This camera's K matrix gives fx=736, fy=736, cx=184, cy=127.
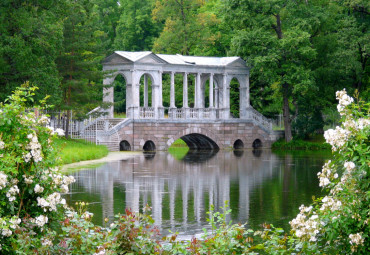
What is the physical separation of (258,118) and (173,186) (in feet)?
114

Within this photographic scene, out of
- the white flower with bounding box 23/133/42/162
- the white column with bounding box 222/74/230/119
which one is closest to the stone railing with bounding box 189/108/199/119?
the white column with bounding box 222/74/230/119

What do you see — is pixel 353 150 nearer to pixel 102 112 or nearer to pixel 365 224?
pixel 365 224

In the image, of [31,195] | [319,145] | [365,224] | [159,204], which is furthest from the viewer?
[319,145]

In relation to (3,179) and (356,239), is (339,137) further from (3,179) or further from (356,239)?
(3,179)

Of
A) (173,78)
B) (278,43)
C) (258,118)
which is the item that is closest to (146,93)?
(173,78)

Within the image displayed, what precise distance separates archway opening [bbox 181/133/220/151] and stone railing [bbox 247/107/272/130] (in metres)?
3.80

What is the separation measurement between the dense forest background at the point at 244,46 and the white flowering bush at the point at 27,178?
92.5 feet

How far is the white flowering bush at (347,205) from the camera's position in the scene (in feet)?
28.0

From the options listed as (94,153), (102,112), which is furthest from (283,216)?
(102,112)

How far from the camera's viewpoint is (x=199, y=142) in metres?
58.7

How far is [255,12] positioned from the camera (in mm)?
56969

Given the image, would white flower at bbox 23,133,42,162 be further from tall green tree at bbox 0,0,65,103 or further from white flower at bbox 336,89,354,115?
tall green tree at bbox 0,0,65,103

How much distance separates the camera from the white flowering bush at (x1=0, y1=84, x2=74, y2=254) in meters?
8.71

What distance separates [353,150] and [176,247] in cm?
245
